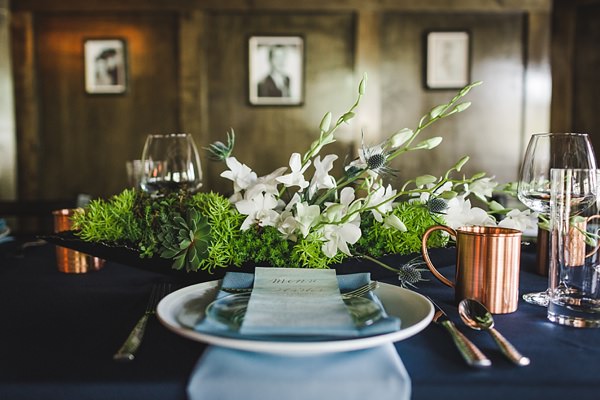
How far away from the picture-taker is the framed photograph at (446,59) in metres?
3.62

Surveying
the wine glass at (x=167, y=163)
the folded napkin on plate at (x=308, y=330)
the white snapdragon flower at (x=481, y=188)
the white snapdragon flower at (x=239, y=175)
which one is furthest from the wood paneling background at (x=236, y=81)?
the folded napkin on plate at (x=308, y=330)

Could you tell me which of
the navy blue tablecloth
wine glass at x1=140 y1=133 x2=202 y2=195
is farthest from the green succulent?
wine glass at x1=140 y1=133 x2=202 y2=195

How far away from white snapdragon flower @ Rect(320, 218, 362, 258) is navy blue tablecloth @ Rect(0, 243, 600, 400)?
0.32 ft

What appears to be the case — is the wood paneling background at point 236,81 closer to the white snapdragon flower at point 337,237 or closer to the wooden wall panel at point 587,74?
the wooden wall panel at point 587,74

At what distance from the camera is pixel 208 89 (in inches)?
143

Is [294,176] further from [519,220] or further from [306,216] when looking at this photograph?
[519,220]

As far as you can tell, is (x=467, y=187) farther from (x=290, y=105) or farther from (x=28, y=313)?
(x=290, y=105)

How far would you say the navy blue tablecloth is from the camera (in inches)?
23.0

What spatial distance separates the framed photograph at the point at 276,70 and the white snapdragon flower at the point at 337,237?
9.30 ft

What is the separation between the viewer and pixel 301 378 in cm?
57

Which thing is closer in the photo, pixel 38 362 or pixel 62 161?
pixel 38 362

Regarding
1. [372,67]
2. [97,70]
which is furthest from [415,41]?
[97,70]

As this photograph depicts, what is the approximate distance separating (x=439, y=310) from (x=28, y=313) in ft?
2.08

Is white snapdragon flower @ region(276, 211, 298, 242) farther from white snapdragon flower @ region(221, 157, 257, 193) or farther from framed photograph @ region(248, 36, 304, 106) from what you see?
framed photograph @ region(248, 36, 304, 106)
